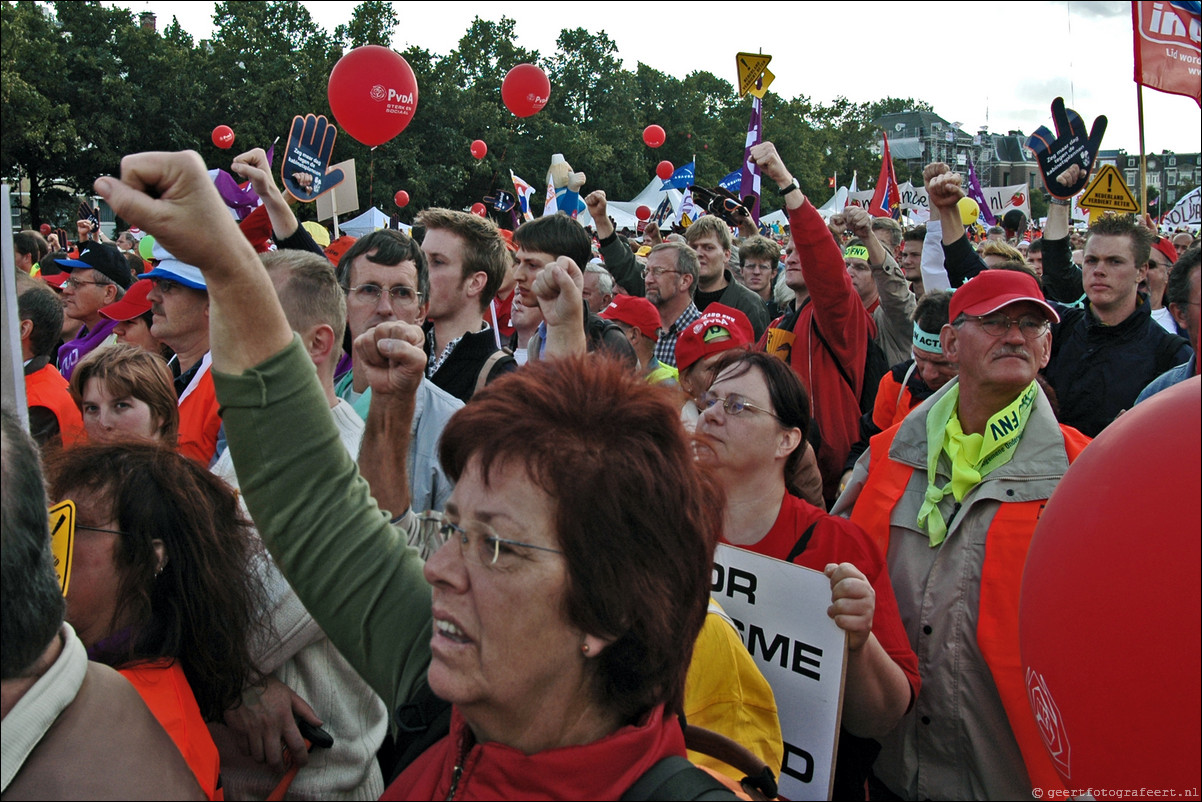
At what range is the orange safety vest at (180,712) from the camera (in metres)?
1.54

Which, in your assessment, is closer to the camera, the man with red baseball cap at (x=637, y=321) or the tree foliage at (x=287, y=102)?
the man with red baseball cap at (x=637, y=321)

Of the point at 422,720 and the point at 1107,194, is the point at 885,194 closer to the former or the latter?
the point at 1107,194

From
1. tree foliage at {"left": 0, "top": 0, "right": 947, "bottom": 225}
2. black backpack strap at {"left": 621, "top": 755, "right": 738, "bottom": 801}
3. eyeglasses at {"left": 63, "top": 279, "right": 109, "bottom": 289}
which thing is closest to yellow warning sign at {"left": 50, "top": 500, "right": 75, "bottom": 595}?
black backpack strap at {"left": 621, "top": 755, "right": 738, "bottom": 801}

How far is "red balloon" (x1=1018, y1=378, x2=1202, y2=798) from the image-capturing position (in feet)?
3.64

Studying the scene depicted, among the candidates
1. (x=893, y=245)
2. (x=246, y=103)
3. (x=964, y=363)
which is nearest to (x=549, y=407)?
(x=964, y=363)

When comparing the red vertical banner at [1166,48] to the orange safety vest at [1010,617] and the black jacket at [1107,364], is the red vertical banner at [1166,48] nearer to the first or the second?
the black jacket at [1107,364]

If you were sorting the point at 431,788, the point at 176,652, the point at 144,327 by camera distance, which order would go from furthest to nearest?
the point at 144,327 < the point at 176,652 < the point at 431,788

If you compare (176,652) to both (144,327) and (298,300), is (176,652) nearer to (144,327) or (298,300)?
(298,300)

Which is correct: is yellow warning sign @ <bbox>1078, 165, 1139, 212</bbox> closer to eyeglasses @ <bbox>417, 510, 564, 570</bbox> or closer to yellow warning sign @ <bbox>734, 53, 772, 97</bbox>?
yellow warning sign @ <bbox>734, 53, 772, 97</bbox>

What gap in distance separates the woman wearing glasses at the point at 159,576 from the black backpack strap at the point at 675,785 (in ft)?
2.81

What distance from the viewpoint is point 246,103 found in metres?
34.6

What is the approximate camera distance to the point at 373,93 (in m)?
7.65

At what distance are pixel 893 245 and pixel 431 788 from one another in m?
6.67

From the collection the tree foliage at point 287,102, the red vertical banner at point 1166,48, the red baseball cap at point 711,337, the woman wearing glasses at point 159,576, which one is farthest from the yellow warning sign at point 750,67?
the tree foliage at point 287,102
